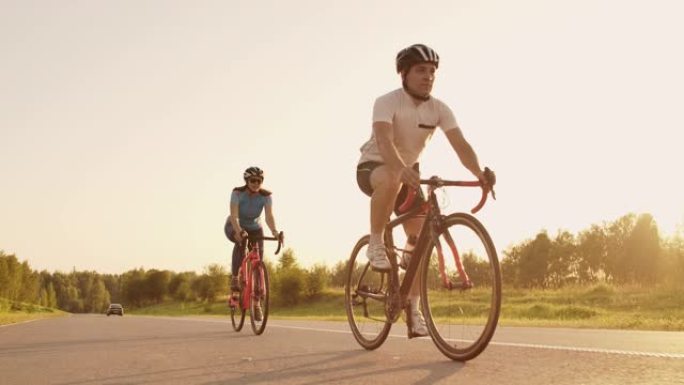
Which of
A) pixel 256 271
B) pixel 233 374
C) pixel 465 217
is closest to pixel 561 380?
pixel 465 217

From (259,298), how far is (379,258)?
4.34m

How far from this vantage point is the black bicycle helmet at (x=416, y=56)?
202 inches

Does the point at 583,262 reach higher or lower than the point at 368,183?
higher

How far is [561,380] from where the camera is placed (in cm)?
345

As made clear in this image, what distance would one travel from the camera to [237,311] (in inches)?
439

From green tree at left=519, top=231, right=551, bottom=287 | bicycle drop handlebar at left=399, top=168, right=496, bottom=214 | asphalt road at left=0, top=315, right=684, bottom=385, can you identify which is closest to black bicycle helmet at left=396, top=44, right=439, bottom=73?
bicycle drop handlebar at left=399, top=168, right=496, bottom=214

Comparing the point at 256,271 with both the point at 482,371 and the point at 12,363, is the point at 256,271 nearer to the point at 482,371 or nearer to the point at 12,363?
the point at 12,363

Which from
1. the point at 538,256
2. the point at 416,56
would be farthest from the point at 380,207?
the point at 538,256

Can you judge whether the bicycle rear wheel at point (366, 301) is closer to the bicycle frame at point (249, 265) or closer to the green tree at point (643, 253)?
the bicycle frame at point (249, 265)

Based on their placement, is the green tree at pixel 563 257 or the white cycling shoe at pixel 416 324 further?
the green tree at pixel 563 257

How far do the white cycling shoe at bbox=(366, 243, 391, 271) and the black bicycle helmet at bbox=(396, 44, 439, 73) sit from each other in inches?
59.4

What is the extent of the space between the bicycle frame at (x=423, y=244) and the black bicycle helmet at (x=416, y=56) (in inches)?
40.1

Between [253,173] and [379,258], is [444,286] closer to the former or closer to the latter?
[379,258]

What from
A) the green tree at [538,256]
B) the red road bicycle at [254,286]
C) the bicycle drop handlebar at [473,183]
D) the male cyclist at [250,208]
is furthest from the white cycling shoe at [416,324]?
the green tree at [538,256]
